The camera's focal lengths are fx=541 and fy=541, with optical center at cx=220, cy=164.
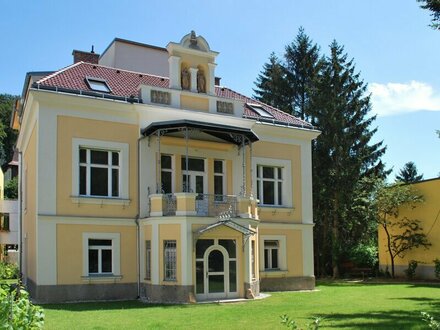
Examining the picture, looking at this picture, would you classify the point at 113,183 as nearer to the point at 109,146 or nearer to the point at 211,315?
the point at 109,146

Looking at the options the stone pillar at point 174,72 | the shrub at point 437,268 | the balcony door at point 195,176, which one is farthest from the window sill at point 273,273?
the shrub at point 437,268

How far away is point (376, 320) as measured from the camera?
1313 centimetres

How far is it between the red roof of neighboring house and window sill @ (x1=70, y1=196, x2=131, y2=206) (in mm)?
3985

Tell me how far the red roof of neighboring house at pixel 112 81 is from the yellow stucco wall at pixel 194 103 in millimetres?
1771

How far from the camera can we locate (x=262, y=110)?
2573 centimetres

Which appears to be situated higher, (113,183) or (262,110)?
(262,110)

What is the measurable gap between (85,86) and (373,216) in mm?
19024

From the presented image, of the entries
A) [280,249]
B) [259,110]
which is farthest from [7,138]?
[280,249]

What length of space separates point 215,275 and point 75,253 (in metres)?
5.05

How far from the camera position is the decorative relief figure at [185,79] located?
2192cm

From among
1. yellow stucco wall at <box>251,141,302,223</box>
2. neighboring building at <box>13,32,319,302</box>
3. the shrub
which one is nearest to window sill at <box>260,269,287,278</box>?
neighboring building at <box>13,32,319,302</box>

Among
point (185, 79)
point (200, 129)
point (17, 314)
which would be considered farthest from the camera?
point (185, 79)

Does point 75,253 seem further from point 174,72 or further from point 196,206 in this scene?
point 174,72

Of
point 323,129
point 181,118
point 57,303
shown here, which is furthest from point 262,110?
point 57,303
